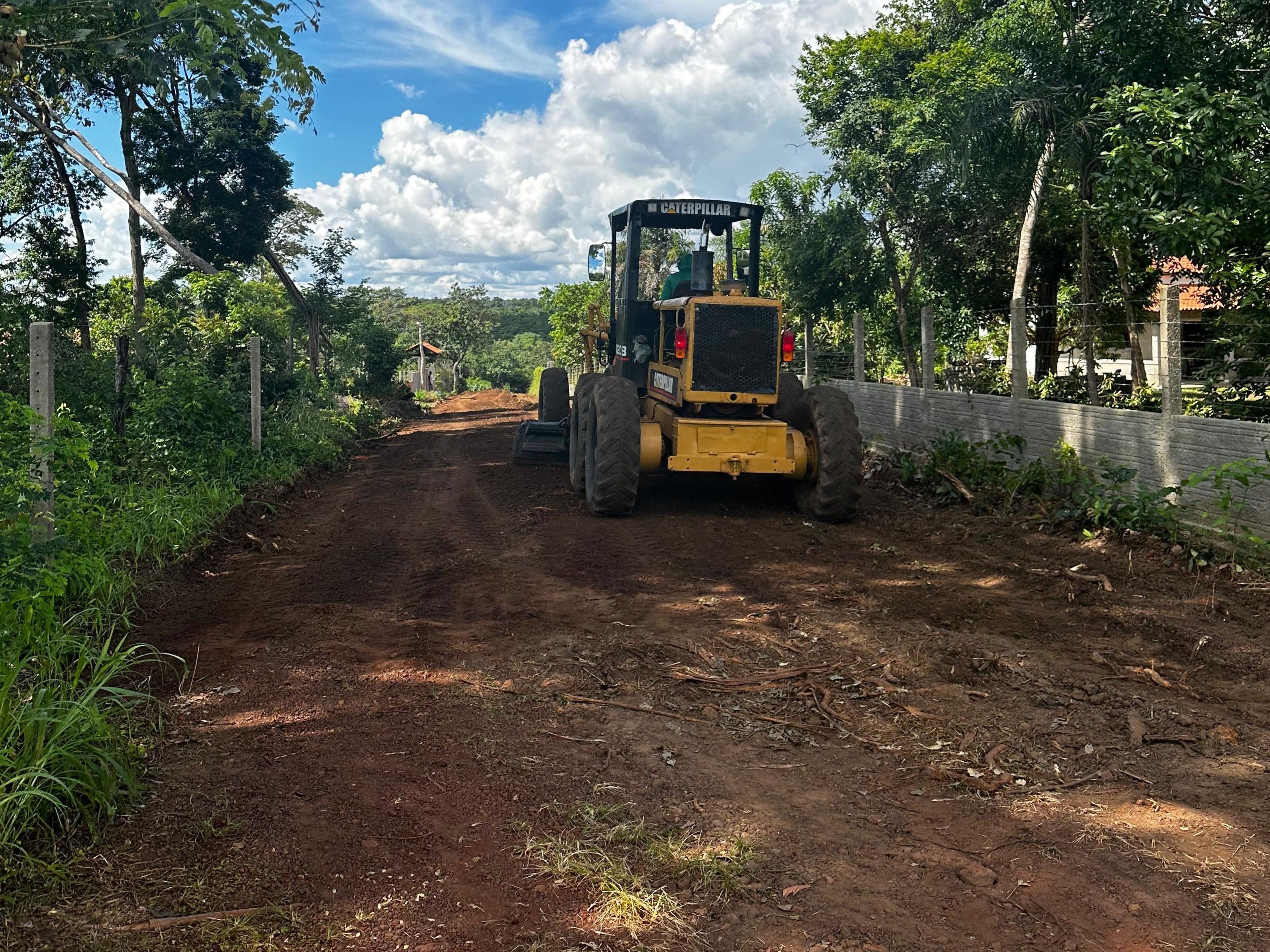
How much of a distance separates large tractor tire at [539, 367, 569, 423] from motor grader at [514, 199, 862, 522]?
314 centimetres

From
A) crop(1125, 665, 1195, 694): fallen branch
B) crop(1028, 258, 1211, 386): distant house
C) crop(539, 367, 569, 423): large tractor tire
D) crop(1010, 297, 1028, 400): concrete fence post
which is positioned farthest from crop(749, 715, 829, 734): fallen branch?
crop(539, 367, 569, 423): large tractor tire

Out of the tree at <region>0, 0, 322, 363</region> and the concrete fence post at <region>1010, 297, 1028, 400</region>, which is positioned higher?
the tree at <region>0, 0, 322, 363</region>

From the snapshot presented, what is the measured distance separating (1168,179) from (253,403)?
394 inches

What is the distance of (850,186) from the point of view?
1833 centimetres

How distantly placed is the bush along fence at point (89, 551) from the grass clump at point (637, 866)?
1621 millimetres

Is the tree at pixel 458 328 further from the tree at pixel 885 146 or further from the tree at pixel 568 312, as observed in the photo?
the tree at pixel 885 146

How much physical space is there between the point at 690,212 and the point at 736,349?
5.58 ft

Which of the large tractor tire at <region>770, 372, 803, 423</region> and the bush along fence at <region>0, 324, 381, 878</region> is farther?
the large tractor tire at <region>770, 372, 803, 423</region>

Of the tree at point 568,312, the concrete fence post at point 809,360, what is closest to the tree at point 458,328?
the tree at point 568,312

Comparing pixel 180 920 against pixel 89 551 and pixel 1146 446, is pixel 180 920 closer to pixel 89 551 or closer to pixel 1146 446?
pixel 89 551

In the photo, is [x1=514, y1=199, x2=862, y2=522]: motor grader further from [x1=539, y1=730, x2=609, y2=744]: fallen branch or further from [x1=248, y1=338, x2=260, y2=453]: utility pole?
[x1=539, y1=730, x2=609, y2=744]: fallen branch

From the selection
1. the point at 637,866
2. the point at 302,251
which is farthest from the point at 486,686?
the point at 302,251

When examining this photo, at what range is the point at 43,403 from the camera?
5.93 meters

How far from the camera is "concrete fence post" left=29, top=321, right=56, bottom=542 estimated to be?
5.79 meters
